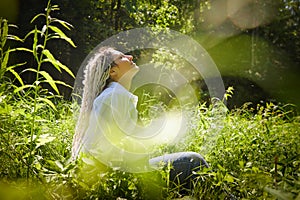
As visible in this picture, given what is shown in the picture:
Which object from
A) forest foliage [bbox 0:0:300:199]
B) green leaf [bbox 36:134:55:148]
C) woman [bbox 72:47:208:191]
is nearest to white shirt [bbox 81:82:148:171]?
woman [bbox 72:47:208:191]

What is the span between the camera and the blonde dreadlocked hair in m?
2.11

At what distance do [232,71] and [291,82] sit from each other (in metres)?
1.56

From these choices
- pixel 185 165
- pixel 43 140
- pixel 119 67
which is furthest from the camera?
pixel 119 67

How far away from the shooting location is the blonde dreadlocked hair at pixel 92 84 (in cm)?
211

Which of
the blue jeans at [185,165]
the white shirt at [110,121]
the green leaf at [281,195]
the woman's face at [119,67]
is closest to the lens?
the green leaf at [281,195]

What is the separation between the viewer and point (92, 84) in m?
2.24

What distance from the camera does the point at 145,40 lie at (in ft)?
38.9

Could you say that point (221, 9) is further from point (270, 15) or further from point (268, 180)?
point (268, 180)

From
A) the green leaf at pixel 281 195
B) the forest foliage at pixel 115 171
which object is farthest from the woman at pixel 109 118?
the green leaf at pixel 281 195

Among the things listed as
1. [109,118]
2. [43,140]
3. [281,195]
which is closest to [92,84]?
[109,118]

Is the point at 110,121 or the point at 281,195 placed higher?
the point at 281,195

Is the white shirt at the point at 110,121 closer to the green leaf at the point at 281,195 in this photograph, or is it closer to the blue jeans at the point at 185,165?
the blue jeans at the point at 185,165

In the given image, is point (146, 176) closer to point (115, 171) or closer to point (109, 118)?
point (115, 171)

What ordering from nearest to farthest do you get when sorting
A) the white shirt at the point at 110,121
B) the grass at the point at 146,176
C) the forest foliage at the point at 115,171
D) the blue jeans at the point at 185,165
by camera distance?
the grass at the point at 146,176 < the forest foliage at the point at 115,171 < the white shirt at the point at 110,121 < the blue jeans at the point at 185,165
